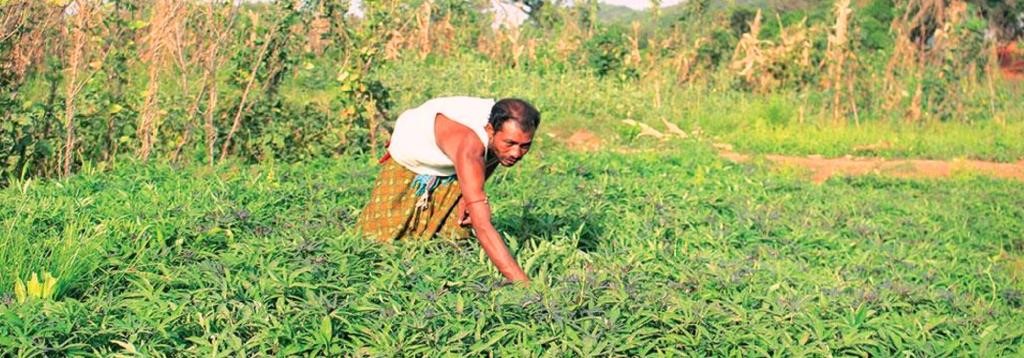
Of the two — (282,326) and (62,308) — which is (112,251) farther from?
(282,326)

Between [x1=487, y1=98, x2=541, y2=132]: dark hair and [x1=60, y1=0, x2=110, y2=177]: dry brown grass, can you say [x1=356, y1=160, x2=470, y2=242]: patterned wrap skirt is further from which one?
[x1=60, y1=0, x2=110, y2=177]: dry brown grass

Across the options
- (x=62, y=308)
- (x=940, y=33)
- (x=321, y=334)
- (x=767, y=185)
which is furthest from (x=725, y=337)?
(x=940, y=33)

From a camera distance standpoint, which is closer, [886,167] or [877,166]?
[886,167]

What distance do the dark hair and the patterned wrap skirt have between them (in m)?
0.67

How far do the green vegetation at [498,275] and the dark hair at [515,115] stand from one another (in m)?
0.55

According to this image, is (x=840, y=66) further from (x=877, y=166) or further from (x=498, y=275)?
(x=498, y=275)

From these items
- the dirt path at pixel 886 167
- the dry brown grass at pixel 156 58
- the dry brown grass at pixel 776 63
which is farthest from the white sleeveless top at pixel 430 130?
the dry brown grass at pixel 776 63

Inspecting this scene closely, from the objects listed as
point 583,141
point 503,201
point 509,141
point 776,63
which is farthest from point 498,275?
point 776,63

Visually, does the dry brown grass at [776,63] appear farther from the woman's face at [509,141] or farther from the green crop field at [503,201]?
the woman's face at [509,141]

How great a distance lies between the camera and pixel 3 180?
21.6ft

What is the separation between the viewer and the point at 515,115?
4.13 metres

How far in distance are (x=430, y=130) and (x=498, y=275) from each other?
2.12 ft

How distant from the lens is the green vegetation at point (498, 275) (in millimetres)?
3537

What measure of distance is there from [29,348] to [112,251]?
3.71 feet
